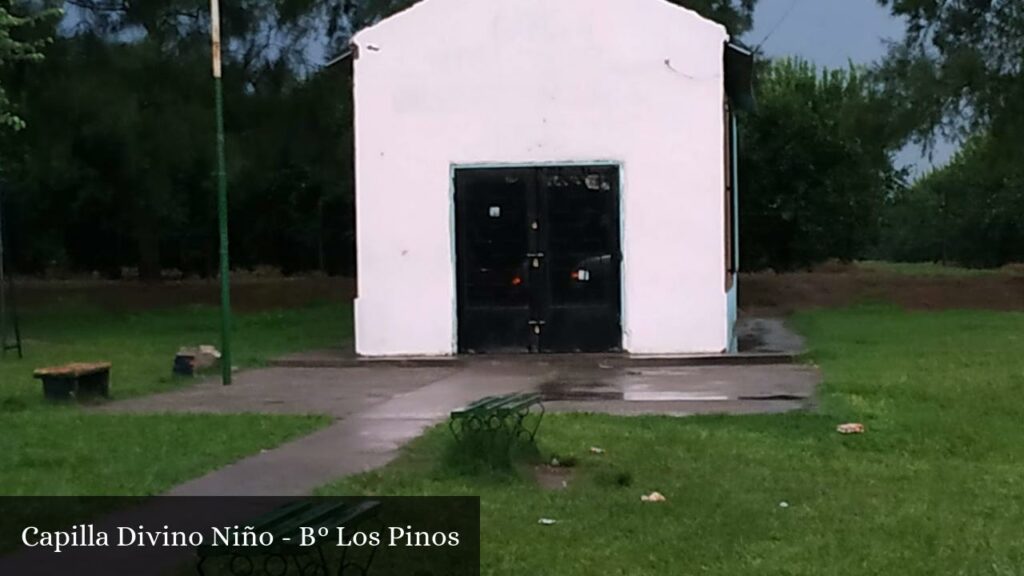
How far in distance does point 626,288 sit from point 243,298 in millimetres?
15017

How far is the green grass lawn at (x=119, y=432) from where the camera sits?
9.22 meters

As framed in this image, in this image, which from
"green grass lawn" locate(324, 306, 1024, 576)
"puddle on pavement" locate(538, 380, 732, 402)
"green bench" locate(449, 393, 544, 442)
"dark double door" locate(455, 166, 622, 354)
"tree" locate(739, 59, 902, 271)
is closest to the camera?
"green grass lawn" locate(324, 306, 1024, 576)

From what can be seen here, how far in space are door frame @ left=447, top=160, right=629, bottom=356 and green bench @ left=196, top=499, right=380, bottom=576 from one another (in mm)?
11668

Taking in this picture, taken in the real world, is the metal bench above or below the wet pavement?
above

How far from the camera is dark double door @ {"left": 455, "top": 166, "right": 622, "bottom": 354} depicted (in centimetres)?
1842

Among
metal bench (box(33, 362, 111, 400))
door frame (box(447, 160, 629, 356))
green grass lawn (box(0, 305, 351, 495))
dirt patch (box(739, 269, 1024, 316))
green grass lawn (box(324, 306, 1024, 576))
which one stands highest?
door frame (box(447, 160, 629, 356))

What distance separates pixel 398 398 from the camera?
46.6 ft

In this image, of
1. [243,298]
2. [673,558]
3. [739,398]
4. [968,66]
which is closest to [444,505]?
[673,558]

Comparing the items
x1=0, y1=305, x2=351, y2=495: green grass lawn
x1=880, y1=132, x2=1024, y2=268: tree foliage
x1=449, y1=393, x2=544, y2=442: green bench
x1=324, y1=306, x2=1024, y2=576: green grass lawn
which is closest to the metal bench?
x1=0, y1=305, x2=351, y2=495: green grass lawn

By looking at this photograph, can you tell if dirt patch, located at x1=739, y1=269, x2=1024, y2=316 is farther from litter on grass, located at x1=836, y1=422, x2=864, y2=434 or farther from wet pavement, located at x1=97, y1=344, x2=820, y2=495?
litter on grass, located at x1=836, y1=422, x2=864, y2=434

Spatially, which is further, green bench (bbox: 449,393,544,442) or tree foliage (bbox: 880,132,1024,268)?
tree foliage (bbox: 880,132,1024,268)

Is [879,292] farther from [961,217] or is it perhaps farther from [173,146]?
[173,146]

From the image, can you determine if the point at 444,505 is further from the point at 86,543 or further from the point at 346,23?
the point at 346,23

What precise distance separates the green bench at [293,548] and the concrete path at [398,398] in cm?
216
